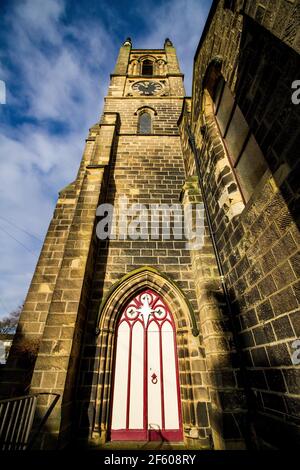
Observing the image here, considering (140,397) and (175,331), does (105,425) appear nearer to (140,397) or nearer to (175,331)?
(140,397)

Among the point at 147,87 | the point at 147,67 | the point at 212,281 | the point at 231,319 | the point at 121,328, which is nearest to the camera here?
the point at 231,319

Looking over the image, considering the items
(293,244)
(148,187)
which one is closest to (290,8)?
(293,244)

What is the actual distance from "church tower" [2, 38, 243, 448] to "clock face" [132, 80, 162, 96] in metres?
6.52

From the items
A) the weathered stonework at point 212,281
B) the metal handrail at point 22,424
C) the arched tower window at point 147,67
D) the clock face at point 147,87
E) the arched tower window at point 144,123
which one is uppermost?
the arched tower window at point 147,67

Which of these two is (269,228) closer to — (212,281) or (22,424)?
(212,281)

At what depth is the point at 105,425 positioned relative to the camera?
3.24 m

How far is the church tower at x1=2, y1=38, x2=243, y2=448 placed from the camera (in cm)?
315

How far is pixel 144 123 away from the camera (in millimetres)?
8672

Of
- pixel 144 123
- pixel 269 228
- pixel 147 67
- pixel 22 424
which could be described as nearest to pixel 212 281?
pixel 269 228

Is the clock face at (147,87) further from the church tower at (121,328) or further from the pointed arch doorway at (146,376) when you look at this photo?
the pointed arch doorway at (146,376)

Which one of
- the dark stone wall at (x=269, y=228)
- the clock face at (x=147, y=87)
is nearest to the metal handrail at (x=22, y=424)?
the dark stone wall at (x=269, y=228)

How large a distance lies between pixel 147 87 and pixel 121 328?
38.8ft

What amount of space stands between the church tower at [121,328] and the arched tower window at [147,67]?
10631mm

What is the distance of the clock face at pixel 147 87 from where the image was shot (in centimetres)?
1032
